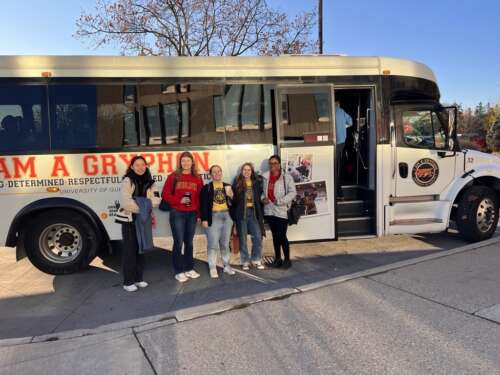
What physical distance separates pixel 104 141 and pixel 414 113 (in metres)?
4.56

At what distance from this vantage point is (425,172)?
587 cm

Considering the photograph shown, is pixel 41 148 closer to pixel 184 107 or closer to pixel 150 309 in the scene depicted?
pixel 184 107

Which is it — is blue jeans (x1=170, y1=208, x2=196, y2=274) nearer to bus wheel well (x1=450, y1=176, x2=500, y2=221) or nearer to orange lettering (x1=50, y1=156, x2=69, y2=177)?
orange lettering (x1=50, y1=156, x2=69, y2=177)

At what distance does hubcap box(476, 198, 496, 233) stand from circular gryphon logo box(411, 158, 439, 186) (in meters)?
0.99

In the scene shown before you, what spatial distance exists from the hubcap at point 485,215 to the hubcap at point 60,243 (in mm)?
6143

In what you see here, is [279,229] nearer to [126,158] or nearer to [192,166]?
[192,166]

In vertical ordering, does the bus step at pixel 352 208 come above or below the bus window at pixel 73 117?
below

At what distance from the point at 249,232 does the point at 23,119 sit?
3284 mm

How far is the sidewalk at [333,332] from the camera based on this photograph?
9.51 feet

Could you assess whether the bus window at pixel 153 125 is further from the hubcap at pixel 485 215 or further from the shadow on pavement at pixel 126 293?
the hubcap at pixel 485 215

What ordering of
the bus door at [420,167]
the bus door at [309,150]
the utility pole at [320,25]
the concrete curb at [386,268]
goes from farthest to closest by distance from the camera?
the utility pole at [320,25] < the bus door at [420,167] < the bus door at [309,150] < the concrete curb at [386,268]

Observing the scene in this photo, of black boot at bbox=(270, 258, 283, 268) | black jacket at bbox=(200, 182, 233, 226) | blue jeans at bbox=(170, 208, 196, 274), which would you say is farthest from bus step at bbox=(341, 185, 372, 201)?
blue jeans at bbox=(170, 208, 196, 274)

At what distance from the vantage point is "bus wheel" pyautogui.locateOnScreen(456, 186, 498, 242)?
20.0 feet

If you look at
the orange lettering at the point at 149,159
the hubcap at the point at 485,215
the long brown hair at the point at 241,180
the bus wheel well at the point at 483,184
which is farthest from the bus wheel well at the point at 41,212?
the hubcap at the point at 485,215
